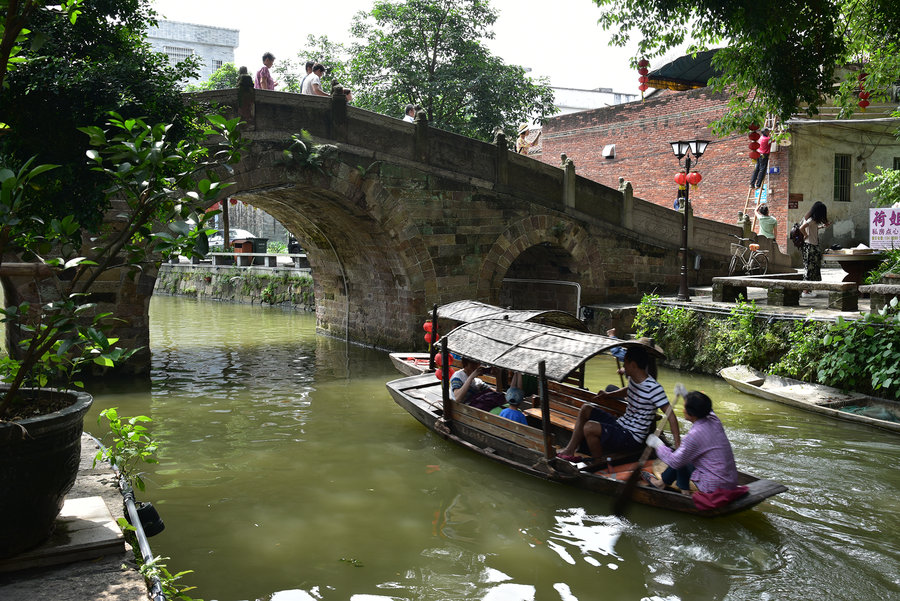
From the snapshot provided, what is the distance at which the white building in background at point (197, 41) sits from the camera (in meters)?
42.9

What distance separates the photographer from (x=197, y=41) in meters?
44.1

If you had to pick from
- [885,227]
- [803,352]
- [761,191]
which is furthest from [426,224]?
[761,191]

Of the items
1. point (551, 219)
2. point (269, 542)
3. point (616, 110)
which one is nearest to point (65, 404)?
point (269, 542)

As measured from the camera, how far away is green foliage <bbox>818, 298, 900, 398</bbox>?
877cm

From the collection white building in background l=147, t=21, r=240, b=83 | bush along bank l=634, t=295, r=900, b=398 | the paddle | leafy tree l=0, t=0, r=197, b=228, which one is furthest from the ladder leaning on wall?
white building in background l=147, t=21, r=240, b=83

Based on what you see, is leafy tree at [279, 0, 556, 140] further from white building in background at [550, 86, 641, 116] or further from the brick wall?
white building in background at [550, 86, 641, 116]

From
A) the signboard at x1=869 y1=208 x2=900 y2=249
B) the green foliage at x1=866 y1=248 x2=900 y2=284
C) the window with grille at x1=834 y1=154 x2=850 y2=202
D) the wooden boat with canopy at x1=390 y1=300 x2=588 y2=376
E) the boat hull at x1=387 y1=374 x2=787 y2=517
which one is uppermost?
the window with grille at x1=834 y1=154 x2=850 y2=202

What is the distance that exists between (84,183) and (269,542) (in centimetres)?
624

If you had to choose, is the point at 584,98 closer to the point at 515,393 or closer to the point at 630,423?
the point at 515,393

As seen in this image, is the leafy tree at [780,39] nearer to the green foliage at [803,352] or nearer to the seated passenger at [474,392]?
the green foliage at [803,352]

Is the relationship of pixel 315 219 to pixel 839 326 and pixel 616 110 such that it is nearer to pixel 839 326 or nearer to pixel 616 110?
pixel 839 326

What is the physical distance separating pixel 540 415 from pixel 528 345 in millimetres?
935

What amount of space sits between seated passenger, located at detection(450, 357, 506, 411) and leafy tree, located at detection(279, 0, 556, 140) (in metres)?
12.6

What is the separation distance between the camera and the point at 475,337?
7.80 meters
